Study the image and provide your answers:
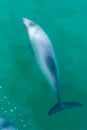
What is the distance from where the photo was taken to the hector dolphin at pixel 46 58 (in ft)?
22.7

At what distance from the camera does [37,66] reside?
8617 millimetres

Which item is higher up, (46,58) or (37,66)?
(37,66)

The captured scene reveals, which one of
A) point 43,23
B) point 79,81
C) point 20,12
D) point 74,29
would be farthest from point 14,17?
point 79,81

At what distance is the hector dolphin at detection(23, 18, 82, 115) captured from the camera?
6.91 metres

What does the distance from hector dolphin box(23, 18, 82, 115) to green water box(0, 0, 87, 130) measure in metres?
0.82

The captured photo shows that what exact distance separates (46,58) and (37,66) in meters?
1.65

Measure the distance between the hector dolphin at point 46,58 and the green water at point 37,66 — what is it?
2.69ft

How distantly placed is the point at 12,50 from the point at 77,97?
2.10 metres

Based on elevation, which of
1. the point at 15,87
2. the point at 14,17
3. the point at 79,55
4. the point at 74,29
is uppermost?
the point at 14,17

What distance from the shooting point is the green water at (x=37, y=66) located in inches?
314

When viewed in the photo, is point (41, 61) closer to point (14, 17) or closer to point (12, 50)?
point (12, 50)

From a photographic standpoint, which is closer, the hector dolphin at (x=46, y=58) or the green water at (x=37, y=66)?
the hector dolphin at (x=46, y=58)

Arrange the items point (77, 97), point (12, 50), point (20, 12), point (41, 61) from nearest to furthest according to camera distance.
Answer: point (41, 61), point (77, 97), point (12, 50), point (20, 12)

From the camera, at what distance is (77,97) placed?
825 centimetres
